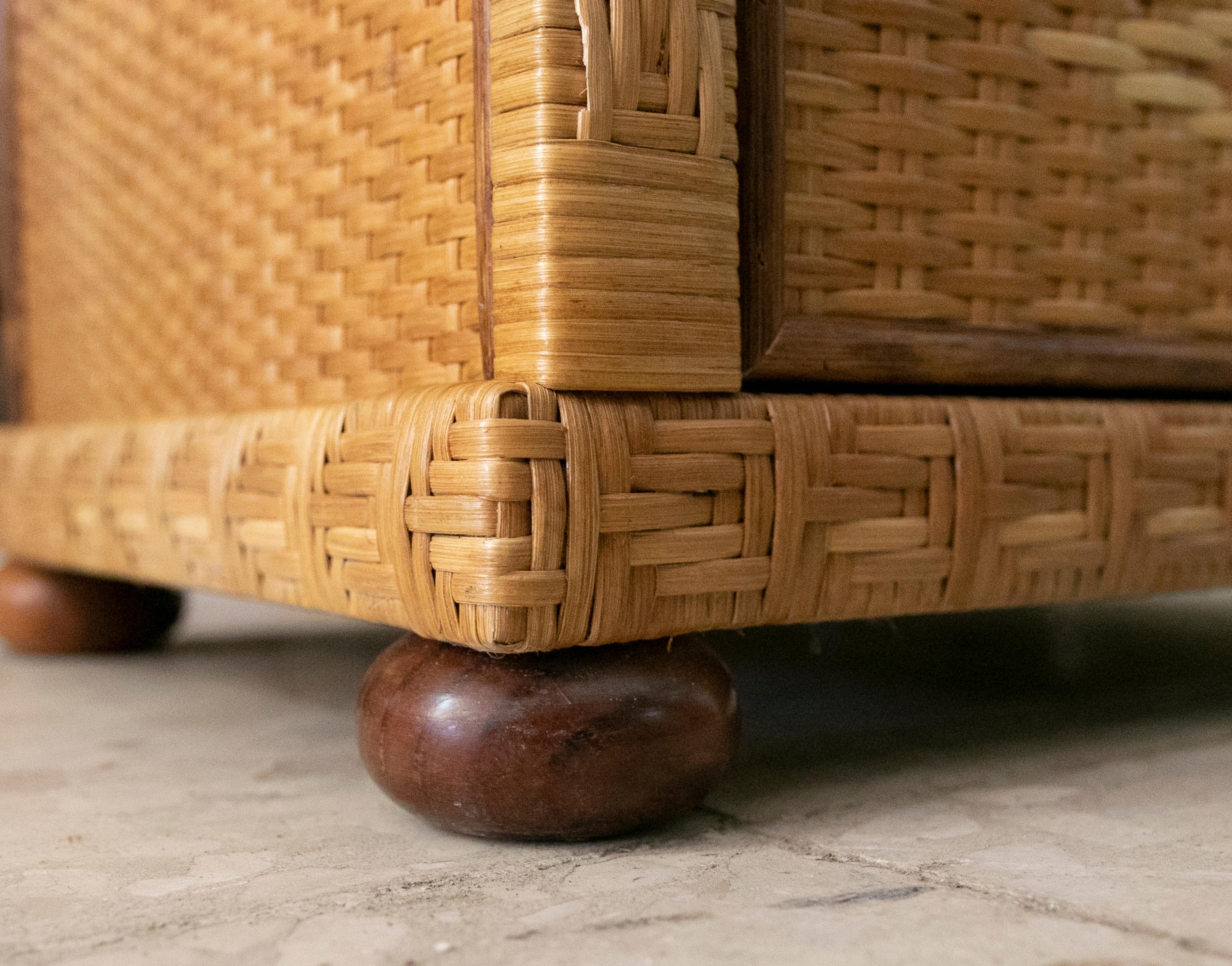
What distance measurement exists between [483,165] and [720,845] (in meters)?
0.40

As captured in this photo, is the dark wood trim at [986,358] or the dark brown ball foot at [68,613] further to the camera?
the dark brown ball foot at [68,613]

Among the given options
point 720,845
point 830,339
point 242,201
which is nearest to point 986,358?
point 830,339

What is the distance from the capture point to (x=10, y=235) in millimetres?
1487

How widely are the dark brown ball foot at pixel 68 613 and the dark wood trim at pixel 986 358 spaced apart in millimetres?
947

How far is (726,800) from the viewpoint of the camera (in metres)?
0.76

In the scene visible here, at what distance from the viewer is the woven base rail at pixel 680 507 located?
65cm

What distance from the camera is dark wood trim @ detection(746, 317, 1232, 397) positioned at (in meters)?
0.77

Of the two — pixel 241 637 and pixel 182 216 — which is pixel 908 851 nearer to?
pixel 182 216

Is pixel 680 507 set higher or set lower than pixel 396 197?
lower

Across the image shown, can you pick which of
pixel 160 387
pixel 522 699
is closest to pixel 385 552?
pixel 522 699

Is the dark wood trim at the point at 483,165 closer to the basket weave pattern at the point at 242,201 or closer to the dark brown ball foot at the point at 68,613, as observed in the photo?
the basket weave pattern at the point at 242,201

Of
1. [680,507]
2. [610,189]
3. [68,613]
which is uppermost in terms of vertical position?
[610,189]

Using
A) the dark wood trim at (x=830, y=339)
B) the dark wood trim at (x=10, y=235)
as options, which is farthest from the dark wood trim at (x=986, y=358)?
the dark wood trim at (x=10, y=235)

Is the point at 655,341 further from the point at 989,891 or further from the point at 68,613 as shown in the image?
the point at 68,613
